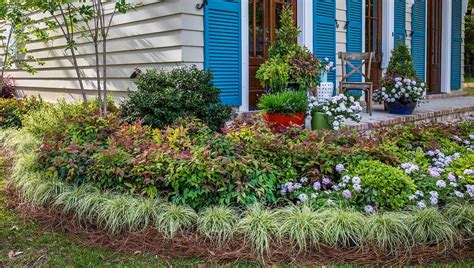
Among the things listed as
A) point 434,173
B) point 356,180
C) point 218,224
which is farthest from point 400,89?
point 218,224

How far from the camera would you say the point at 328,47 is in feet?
23.9

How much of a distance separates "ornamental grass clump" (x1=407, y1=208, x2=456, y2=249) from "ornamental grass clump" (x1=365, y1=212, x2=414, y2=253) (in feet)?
0.18

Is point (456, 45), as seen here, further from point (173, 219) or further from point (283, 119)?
point (173, 219)

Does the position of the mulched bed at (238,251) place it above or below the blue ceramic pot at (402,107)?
below

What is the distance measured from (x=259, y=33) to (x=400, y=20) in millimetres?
3848

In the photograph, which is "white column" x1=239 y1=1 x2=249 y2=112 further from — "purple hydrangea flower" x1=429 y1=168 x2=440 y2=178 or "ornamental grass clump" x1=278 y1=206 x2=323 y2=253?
"ornamental grass clump" x1=278 y1=206 x2=323 y2=253

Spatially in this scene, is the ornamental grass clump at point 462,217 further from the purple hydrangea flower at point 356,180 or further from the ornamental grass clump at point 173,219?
the ornamental grass clump at point 173,219

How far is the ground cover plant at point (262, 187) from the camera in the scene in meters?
2.89

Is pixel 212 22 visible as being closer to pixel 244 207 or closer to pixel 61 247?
pixel 244 207

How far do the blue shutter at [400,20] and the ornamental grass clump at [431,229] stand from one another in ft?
21.0

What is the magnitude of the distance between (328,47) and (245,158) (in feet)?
14.0

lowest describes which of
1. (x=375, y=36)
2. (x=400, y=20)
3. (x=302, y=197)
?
(x=302, y=197)

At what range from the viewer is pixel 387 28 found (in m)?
8.59

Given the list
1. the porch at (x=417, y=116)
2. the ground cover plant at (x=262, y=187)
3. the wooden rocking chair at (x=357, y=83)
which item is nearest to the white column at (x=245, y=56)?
the porch at (x=417, y=116)
